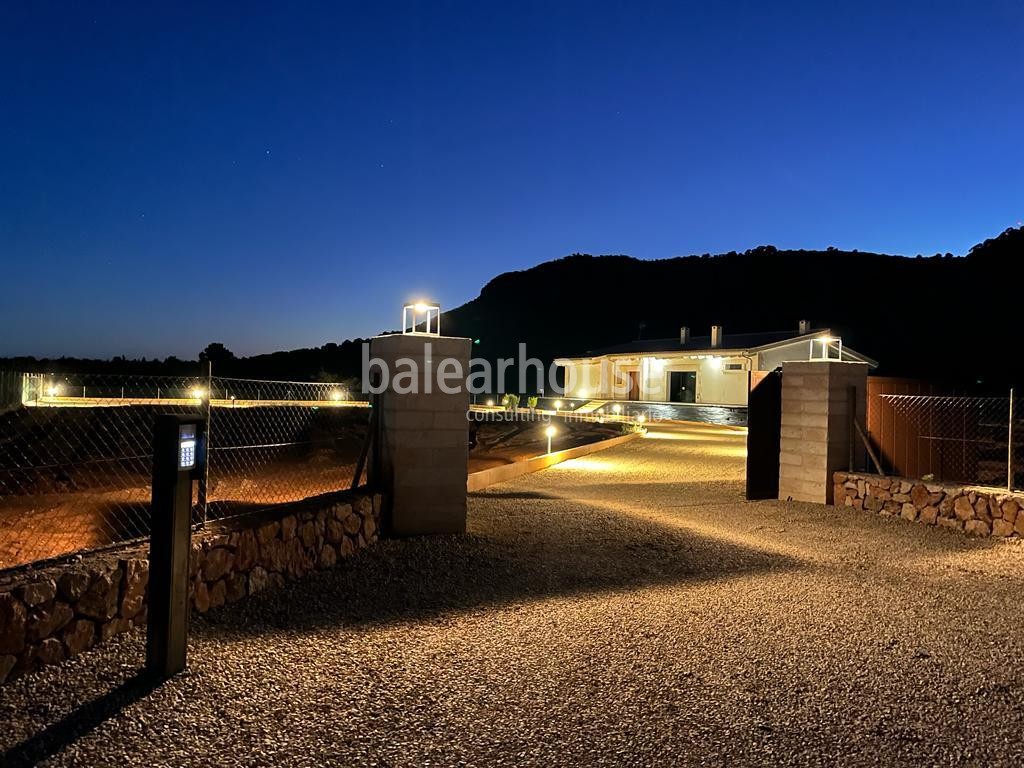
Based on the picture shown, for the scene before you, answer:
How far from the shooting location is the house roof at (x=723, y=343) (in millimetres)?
30812

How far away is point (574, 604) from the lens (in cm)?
541

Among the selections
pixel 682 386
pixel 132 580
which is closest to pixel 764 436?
pixel 132 580

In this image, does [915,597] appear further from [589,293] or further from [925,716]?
[589,293]

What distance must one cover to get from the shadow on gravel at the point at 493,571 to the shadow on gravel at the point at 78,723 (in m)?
0.83

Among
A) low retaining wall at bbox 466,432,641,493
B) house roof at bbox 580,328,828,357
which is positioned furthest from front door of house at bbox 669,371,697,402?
low retaining wall at bbox 466,432,641,493

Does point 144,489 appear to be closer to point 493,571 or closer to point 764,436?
point 493,571

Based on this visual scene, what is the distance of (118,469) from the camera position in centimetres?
1834

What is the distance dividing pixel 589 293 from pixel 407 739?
105965 millimetres

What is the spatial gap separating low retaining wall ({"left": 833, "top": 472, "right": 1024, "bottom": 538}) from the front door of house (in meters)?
24.8

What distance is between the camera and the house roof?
30.8 metres

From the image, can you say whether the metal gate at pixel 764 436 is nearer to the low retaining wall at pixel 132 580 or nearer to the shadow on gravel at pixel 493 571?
the shadow on gravel at pixel 493 571

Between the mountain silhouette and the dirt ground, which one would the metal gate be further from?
the mountain silhouette

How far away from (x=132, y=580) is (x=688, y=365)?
103ft

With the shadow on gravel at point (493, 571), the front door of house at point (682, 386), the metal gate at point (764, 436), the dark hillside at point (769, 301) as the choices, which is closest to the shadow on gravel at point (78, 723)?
the shadow on gravel at point (493, 571)
